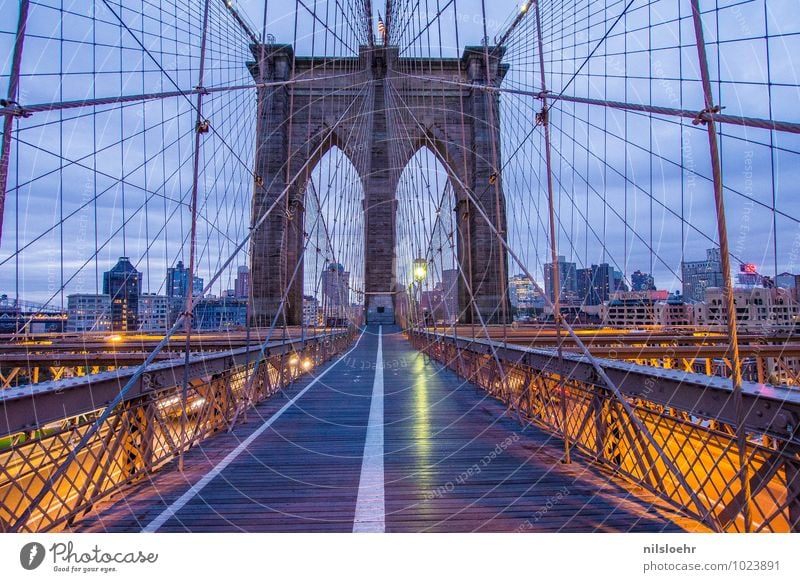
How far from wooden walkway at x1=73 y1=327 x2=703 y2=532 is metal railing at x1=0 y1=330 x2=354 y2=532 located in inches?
7.4

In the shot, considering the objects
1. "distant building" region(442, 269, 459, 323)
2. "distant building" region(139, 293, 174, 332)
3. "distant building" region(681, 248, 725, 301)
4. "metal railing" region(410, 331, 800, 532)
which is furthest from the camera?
"distant building" region(442, 269, 459, 323)

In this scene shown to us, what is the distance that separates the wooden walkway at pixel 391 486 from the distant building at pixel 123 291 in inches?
200

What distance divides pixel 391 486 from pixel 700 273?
4.39 meters

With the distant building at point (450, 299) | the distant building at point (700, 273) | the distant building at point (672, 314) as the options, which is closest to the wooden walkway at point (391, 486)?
the distant building at point (700, 273)

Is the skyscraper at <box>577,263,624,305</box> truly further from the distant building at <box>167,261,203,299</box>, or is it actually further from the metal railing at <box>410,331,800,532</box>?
the distant building at <box>167,261,203,299</box>

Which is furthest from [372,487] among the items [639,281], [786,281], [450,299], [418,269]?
[418,269]

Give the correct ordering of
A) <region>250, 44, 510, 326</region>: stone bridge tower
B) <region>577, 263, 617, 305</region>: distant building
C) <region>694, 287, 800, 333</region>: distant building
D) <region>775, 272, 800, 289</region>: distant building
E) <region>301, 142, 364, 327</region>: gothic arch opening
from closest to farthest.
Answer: <region>775, 272, 800, 289</region>: distant building < <region>694, 287, 800, 333</region>: distant building < <region>577, 263, 617, 305</region>: distant building < <region>301, 142, 364, 327</region>: gothic arch opening < <region>250, 44, 510, 326</region>: stone bridge tower

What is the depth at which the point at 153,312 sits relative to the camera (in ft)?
37.8

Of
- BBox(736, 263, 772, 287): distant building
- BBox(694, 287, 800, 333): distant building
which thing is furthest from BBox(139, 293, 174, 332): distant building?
BBox(694, 287, 800, 333): distant building

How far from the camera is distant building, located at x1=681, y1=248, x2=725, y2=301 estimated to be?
4.91 metres

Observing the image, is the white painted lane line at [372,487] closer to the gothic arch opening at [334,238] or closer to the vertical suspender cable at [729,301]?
the vertical suspender cable at [729,301]

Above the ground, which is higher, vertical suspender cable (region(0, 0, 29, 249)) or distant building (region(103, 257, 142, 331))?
vertical suspender cable (region(0, 0, 29, 249))

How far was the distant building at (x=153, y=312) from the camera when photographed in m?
10.9
